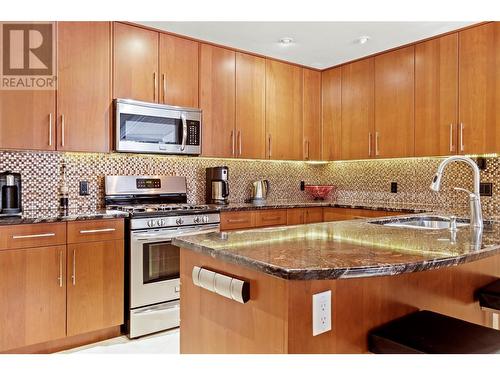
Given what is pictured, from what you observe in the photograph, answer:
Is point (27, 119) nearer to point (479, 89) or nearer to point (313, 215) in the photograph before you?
point (313, 215)

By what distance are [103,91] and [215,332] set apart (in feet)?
7.45

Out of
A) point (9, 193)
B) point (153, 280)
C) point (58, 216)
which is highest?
point (9, 193)

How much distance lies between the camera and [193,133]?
350 cm

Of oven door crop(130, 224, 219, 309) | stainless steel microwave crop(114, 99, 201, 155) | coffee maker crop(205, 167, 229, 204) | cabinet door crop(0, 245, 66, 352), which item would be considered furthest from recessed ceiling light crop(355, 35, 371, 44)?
cabinet door crop(0, 245, 66, 352)

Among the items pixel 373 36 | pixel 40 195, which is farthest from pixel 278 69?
pixel 40 195

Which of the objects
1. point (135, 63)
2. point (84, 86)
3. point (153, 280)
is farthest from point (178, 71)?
point (153, 280)

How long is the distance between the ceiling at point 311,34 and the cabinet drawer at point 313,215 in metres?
1.58

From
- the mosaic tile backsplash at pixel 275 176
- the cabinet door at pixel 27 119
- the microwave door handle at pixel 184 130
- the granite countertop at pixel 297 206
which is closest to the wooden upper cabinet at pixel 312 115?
the mosaic tile backsplash at pixel 275 176

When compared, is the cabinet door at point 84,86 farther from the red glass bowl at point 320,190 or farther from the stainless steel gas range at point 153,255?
the red glass bowl at point 320,190

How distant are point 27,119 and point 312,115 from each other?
2917mm

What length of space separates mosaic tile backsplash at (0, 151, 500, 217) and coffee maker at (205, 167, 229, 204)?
159 millimetres

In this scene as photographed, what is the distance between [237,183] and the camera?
416 centimetres

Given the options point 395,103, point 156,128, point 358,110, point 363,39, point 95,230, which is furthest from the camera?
point 358,110

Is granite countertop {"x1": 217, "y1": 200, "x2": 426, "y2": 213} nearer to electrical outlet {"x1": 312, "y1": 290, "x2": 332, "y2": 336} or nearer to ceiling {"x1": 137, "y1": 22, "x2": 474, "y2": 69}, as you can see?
ceiling {"x1": 137, "y1": 22, "x2": 474, "y2": 69}
